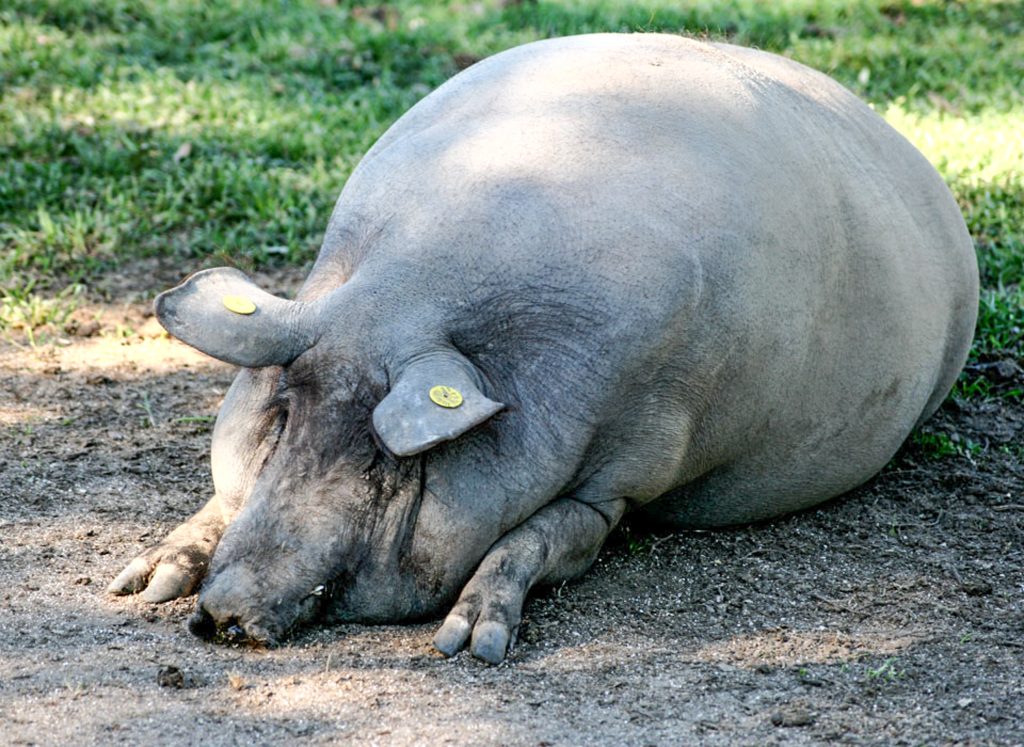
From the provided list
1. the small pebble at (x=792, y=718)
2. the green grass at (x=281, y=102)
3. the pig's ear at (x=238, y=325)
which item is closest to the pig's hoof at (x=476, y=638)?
the small pebble at (x=792, y=718)

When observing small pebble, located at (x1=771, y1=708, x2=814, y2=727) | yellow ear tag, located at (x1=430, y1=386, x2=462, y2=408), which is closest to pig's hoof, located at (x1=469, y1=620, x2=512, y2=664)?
yellow ear tag, located at (x1=430, y1=386, x2=462, y2=408)

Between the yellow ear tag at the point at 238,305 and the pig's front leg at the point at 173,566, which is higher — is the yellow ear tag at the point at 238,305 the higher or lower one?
the higher one

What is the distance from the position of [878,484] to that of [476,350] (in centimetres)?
178

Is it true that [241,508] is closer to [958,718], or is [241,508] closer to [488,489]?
[488,489]

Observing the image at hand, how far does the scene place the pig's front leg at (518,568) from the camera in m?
3.47

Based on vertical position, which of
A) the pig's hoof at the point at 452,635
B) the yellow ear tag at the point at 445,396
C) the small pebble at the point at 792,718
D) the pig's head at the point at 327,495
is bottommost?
the pig's hoof at the point at 452,635

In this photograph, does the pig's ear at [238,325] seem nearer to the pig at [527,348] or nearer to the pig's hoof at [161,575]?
the pig at [527,348]

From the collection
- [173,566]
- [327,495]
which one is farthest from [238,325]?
[173,566]

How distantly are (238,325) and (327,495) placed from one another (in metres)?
0.47

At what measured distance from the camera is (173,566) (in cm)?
376

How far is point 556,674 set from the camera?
3.40 metres

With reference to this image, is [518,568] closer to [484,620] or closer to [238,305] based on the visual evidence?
[484,620]

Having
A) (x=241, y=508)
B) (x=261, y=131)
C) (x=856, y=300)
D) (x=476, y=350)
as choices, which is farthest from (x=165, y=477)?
(x=261, y=131)

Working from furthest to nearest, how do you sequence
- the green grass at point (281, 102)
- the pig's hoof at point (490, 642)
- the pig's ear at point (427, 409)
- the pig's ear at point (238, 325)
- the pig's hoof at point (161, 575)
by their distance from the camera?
the green grass at point (281, 102)
the pig's hoof at point (161, 575)
the pig's ear at point (238, 325)
the pig's hoof at point (490, 642)
the pig's ear at point (427, 409)
